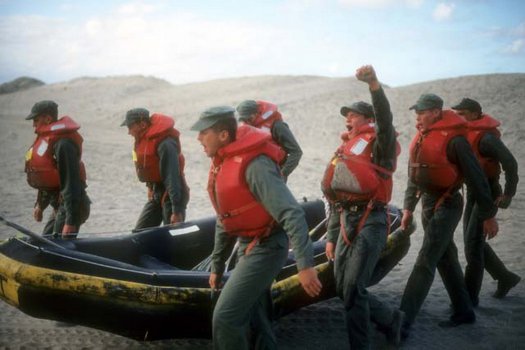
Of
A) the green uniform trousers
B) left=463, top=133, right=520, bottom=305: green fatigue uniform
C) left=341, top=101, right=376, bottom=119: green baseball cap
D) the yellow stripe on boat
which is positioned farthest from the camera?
left=463, top=133, right=520, bottom=305: green fatigue uniform

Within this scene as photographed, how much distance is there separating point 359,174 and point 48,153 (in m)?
3.21

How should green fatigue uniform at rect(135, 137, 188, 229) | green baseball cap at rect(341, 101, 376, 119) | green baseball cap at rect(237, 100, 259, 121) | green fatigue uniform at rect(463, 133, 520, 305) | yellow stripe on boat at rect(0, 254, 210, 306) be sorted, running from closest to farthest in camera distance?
1. yellow stripe on boat at rect(0, 254, 210, 306)
2. green baseball cap at rect(341, 101, 376, 119)
3. green fatigue uniform at rect(463, 133, 520, 305)
4. green fatigue uniform at rect(135, 137, 188, 229)
5. green baseball cap at rect(237, 100, 259, 121)

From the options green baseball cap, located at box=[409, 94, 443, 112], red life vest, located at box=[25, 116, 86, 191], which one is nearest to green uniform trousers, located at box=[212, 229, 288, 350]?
green baseball cap, located at box=[409, 94, 443, 112]

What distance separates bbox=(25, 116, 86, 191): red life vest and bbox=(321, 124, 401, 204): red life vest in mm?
2689

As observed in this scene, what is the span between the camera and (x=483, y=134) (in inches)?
188

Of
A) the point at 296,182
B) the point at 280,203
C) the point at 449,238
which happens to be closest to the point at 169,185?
the point at 280,203

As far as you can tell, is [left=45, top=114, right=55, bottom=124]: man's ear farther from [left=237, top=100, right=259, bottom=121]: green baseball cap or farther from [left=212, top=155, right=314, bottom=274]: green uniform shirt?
[left=212, top=155, right=314, bottom=274]: green uniform shirt

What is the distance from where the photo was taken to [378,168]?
12.4 feet

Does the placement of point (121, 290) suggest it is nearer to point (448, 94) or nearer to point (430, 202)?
point (430, 202)

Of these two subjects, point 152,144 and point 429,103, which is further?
point 152,144

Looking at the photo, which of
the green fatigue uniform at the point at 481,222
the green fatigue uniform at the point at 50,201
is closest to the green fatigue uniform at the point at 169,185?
the green fatigue uniform at the point at 50,201

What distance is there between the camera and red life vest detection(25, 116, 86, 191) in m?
4.86

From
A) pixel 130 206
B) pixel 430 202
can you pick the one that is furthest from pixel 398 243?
pixel 130 206

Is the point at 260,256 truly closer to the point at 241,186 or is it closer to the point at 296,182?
the point at 241,186
